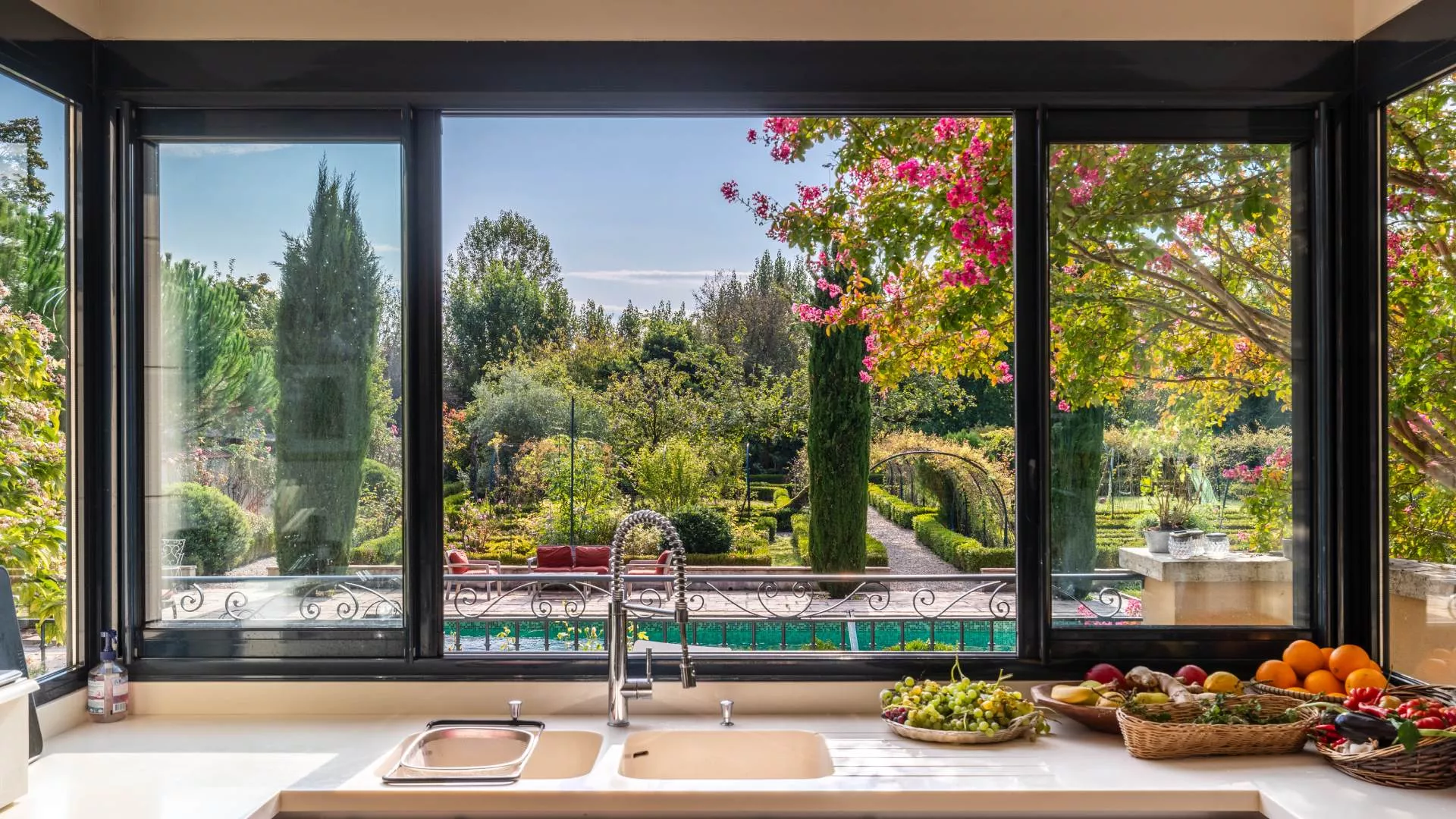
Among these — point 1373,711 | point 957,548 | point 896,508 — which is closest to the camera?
point 1373,711

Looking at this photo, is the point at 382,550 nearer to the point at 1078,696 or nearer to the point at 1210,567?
the point at 1078,696

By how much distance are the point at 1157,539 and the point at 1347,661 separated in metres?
0.45

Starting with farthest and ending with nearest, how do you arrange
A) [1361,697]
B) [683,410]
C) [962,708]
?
[683,410] < [962,708] < [1361,697]

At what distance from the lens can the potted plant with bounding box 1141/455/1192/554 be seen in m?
2.26

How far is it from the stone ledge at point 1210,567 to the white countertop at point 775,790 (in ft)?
1.69

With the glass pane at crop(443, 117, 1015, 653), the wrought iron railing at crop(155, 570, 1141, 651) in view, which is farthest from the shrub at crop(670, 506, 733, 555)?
the wrought iron railing at crop(155, 570, 1141, 651)

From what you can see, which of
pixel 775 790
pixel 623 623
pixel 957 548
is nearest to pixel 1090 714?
pixel 775 790

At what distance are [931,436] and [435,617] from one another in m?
5.97

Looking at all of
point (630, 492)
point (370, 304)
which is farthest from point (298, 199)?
point (630, 492)

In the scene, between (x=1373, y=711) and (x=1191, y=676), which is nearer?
(x=1373, y=711)

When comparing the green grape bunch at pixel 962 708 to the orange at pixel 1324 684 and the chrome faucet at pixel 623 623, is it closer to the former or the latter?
the chrome faucet at pixel 623 623

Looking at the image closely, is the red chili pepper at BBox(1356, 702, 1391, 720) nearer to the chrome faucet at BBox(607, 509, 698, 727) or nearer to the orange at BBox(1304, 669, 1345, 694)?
the orange at BBox(1304, 669, 1345, 694)

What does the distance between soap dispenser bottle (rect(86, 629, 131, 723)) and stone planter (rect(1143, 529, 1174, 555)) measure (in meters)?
2.42

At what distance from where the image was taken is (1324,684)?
199cm
